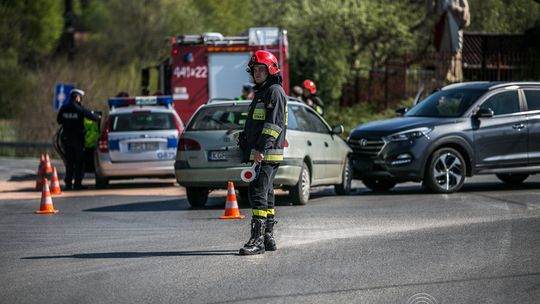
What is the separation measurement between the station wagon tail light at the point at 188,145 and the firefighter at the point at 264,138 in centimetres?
471

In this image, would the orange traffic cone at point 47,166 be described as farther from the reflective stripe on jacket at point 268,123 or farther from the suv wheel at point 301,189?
the reflective stripe on jacket at point 268,123

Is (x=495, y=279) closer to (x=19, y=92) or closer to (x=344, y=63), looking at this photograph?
(x=344, y=63)

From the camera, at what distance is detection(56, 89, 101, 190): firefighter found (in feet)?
64.9

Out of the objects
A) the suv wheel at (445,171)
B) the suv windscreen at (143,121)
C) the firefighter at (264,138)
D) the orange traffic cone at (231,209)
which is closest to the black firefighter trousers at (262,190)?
the firefighter at (264,138)

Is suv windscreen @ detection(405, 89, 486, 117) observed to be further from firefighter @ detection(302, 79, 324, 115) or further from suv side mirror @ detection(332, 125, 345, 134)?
firefighter @ detection(302, 79, 324, 115)

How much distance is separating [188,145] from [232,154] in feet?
2.24

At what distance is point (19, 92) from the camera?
45000 mm

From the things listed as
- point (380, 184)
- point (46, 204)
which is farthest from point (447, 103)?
point (46, 204)

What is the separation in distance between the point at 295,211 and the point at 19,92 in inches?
1281

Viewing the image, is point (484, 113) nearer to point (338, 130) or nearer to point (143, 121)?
point (338, 130)

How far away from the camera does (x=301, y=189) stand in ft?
49.8

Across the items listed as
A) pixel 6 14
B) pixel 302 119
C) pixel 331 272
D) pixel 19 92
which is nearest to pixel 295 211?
pixel 302 119

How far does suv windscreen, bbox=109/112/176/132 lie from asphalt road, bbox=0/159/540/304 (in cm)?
369

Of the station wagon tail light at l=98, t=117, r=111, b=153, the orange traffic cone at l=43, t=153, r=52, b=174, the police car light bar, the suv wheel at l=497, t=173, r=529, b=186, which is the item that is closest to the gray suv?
the suv wheel at l=497, t=173, r=529, b=186
